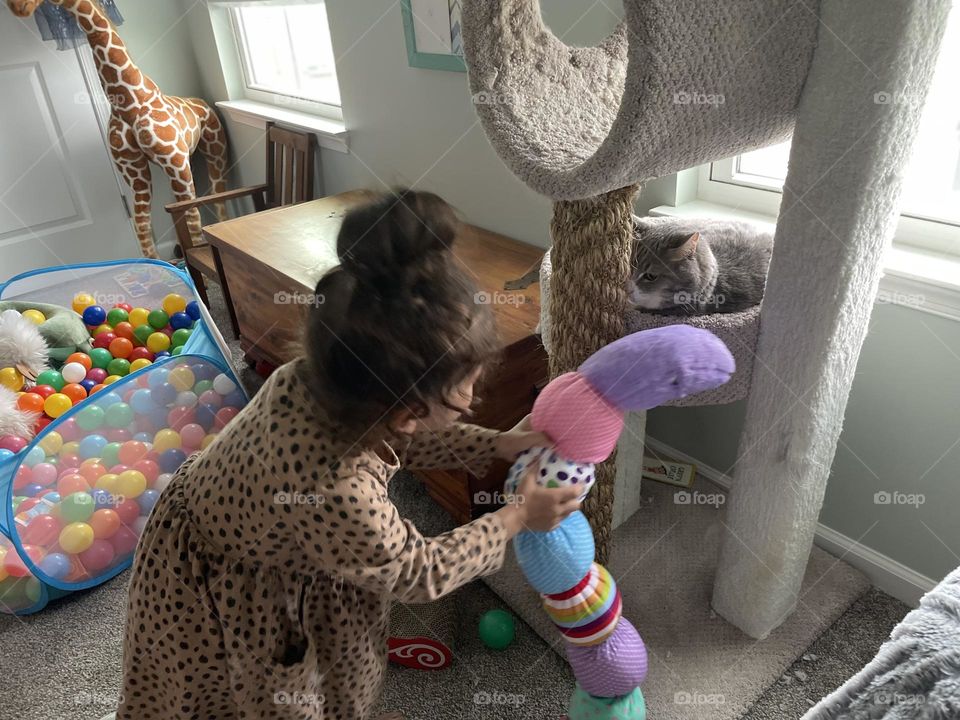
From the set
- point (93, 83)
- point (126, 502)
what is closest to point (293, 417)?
point (126, 502)

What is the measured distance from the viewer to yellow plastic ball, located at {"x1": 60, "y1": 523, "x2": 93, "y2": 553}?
4.66 feet

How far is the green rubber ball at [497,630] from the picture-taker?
1271mm

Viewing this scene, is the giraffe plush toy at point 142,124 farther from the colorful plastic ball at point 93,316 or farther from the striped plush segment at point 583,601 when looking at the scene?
the striped plush segment at point 583,601

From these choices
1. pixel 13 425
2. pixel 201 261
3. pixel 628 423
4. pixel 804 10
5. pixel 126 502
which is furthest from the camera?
pixel 201 261

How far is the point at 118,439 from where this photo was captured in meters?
1.59

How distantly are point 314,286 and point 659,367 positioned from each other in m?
0.73

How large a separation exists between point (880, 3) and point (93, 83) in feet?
9.96

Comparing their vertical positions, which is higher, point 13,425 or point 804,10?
point 804,10

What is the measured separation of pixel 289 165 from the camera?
2.56 meters

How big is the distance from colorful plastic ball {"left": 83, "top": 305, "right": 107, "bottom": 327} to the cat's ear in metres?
1.84

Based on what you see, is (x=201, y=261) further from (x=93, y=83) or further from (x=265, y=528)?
(x=265, y=528)

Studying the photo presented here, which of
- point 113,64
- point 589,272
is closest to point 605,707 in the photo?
point 589,272

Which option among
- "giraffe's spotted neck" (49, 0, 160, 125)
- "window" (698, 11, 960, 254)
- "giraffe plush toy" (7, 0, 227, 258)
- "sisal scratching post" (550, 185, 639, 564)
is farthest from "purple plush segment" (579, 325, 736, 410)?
"giraffe's spotted neck" (49, 0, 160, 125)

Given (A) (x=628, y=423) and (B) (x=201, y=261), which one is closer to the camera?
(A) (x=628, y=423)
